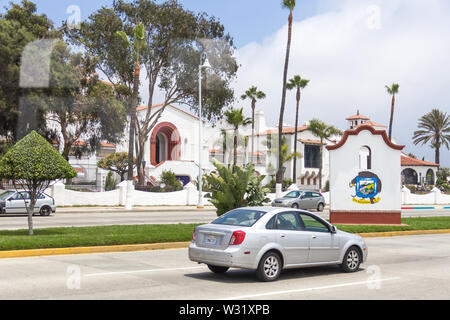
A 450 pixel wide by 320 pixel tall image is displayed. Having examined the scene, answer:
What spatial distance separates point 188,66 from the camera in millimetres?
48812

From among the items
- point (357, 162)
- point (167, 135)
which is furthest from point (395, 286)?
point (167, 135)

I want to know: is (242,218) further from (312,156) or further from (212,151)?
(312,156)

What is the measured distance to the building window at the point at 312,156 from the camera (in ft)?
248

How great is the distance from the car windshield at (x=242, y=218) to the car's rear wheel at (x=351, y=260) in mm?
2138

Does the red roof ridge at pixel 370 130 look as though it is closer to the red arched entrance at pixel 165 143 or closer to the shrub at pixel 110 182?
the shrub at pixel 110 182

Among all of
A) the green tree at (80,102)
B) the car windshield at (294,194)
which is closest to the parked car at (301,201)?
the car windshield at (294,194)

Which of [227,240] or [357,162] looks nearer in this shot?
[227,240]

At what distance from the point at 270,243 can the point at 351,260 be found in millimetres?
2335

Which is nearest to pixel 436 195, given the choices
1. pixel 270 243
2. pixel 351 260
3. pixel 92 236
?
pixel 92 236

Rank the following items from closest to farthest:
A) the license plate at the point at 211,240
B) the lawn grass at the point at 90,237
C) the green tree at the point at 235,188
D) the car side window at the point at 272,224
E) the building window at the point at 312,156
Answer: the license plate at the point at 211,240 → the car side window at the point at 272,224 → the lawn grass at the point at 90,237 → the green tree at the point at 235,188 → the building window at the point at 312,156

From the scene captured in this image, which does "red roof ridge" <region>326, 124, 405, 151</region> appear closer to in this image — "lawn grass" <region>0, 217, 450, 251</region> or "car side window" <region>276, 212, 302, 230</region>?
"lawn grass" <region>0, 217, 450, 251</region>
